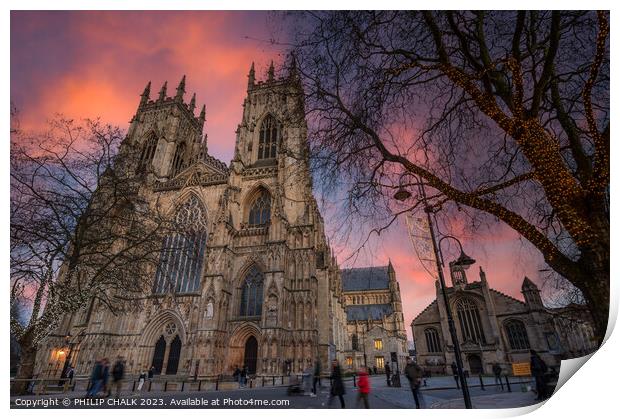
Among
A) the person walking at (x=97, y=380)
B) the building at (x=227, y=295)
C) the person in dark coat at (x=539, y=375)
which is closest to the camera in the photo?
the person in dark coat at (x=539, y=375)

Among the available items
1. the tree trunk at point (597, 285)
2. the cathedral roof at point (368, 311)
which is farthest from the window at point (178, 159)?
the tree trunk at point (597, 285)

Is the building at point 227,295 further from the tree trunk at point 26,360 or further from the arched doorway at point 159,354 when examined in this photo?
the tree trunk at point 26,360

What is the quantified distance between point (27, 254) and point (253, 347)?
13.2 m

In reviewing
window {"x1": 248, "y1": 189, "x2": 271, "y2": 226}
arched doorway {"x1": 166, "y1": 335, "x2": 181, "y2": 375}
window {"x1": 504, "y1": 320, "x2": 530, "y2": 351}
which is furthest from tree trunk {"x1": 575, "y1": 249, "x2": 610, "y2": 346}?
window {"x1": 504, "y1": 320, "x2": 530, "y2": 351}

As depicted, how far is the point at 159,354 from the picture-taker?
18172 mm

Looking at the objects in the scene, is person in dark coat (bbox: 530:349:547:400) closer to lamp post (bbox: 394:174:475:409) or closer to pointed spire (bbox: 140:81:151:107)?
lamp post (bbox: 394:174:475:409)

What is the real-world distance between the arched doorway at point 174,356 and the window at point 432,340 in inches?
688

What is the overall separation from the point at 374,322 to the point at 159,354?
97.1 ft

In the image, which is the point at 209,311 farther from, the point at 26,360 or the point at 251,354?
the point at 26,360

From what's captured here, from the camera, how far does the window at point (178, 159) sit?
28422mm

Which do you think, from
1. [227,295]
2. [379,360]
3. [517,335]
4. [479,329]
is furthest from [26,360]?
[379,360]

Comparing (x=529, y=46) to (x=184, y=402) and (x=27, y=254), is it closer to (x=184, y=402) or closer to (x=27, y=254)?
(x=184, y=402)

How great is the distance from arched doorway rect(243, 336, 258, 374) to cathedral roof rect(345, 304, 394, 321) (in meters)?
27.0
